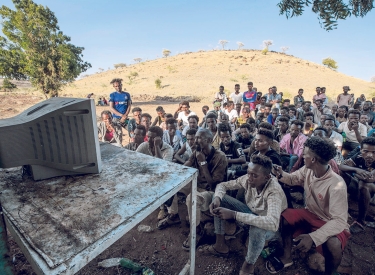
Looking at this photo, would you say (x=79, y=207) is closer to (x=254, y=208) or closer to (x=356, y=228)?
(x=254, y=208)

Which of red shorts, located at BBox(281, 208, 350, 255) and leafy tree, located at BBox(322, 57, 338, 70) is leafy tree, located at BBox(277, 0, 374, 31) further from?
leafy tree, located at BBox(322, 57, 338, 70)

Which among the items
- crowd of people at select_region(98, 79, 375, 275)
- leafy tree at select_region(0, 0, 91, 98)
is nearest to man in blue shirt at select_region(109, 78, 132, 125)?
crowd of people at select_region(98, 79, 375, 275)

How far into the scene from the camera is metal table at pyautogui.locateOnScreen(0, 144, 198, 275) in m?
0.99

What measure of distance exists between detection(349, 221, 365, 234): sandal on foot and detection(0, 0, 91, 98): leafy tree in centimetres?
1254

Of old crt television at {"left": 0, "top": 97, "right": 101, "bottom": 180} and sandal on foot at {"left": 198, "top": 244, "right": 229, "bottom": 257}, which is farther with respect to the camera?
sandal on foot at {"left": 198, "top": 244, "right": 229, "bottom": 257}

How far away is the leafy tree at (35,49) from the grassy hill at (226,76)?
30.3 ft

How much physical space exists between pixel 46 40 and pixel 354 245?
13904mm

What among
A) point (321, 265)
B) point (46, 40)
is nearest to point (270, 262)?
point (321, 265)

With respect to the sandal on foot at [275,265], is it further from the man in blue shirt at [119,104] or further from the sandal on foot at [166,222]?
the man in blue shirt at [119,104]

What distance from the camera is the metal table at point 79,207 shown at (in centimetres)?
99

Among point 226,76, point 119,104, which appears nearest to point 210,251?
point 119,104

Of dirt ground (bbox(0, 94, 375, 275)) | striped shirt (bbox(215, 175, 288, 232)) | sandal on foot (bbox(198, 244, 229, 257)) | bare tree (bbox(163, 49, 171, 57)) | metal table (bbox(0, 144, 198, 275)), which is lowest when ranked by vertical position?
dirt ground (bbox(0, 94, 375, 275))

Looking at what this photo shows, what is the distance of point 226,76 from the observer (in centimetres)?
3150

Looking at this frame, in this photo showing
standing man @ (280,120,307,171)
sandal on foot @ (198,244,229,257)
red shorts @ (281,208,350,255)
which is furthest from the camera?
standing man @ (280,120,307,171)
